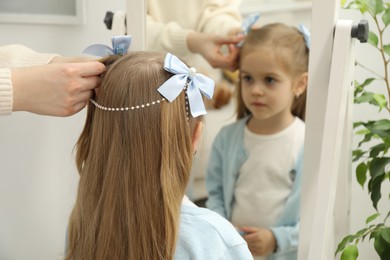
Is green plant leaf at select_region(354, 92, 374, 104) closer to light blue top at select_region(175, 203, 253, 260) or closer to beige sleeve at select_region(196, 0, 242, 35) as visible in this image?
beige sleeve at select_region(196, 0, 242, 35)

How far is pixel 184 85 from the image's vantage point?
887 mm

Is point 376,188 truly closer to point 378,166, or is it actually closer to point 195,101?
point 378,166

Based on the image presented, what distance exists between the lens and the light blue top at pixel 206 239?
2.92 feet

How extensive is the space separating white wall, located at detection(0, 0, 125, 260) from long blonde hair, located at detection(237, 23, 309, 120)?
0.37m

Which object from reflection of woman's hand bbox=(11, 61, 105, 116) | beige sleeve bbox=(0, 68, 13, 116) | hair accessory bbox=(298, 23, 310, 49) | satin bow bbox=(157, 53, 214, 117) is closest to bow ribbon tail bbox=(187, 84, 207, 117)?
satin bow bbox=(157, 53, 214, 117)

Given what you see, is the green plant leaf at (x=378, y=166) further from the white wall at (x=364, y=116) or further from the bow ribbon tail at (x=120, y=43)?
the bow ribbon tail at (x=120, y=43)

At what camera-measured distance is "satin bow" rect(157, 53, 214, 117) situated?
2.84 feet

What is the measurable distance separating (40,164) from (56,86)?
70 centimetres

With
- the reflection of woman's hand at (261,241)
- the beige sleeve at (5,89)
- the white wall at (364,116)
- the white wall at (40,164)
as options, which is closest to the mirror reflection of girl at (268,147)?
the reflection of woman's hand at (261,241)

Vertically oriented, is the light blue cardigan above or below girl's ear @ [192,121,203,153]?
below

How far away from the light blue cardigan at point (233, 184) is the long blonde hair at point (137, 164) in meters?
0.55

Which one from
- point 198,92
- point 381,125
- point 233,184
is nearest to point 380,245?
point 381,125

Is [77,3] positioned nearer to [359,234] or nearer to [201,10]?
[201,10]

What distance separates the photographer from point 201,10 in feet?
4.95
